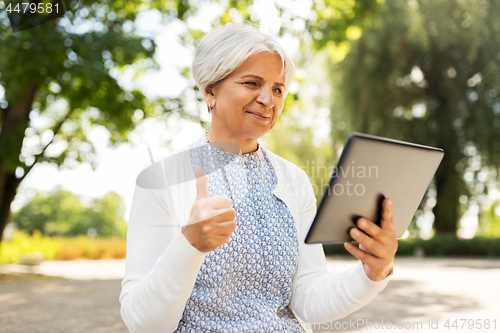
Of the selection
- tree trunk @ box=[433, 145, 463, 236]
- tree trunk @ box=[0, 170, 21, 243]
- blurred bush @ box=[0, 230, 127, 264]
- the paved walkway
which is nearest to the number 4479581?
the paved walkway

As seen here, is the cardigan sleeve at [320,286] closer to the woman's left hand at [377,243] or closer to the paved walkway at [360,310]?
the woman's left hand at [377,243]

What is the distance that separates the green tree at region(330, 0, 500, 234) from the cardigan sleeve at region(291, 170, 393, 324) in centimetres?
1661

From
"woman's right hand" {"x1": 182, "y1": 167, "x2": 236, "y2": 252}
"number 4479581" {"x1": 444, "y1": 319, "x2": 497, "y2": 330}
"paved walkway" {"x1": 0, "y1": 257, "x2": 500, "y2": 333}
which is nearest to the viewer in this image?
"woman's right hand" {"x1": 182, "y1": 167, "x2": 236, "y2": 252}

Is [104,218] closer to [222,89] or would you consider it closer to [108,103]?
[108,103]

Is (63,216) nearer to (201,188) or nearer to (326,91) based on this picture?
(326,91)

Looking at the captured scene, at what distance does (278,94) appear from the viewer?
1.60 m

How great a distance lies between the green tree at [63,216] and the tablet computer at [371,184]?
55120mm

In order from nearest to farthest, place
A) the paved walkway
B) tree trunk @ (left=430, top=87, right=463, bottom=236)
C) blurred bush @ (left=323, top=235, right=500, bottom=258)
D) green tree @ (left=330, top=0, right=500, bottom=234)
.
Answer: the paved walkway
green tree @ (left=330, top=0, right=500, bottom=234)
tree trunk @ (left=430, top=87, right=463, bottom=236)
blurred bush @ (left=323, top=235, right=500, bottom=258)

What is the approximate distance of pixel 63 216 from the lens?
59531 millimetres

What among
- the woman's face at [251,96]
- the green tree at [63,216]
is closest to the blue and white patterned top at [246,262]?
the woman's face at [251,96]

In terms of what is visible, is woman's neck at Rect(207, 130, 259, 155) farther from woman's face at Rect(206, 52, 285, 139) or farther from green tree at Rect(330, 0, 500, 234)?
green tree at Rect(330, 0, 500, 234)

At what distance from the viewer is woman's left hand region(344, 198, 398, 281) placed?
3.98 feet

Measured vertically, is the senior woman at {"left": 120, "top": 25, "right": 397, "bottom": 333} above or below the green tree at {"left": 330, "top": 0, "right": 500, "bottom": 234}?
below

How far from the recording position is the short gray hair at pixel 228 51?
1498 millimetres
